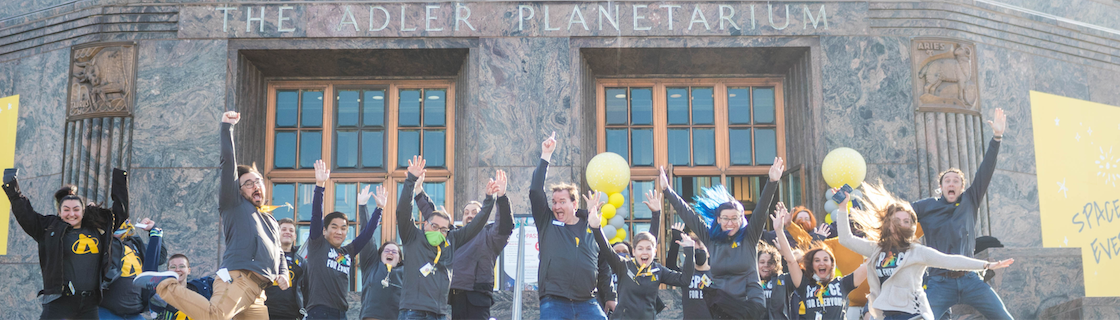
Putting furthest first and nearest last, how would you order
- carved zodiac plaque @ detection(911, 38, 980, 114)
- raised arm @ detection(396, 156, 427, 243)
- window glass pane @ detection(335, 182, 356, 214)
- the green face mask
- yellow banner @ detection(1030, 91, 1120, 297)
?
window glass pane @ detection(335, 182, 356, 214) < yellow banner @ detection(1030, 91, 1120, 297) < carved zodiac plaque @ detection(911, 38, 980, 114) < the green face mask < raised arm @ detection(396, 156, 427, 243)

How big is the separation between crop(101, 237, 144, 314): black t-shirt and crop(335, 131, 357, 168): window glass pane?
16.8 feet

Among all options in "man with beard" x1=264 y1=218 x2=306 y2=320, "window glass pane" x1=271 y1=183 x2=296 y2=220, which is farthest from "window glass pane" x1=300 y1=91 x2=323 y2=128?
"man with beard" x1=264 y1=218 x2=306 y2=320

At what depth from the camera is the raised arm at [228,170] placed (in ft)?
20.4

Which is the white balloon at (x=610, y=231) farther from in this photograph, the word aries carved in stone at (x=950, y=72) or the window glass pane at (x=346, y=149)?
the word aries carved in stone at (x=950, y=72)

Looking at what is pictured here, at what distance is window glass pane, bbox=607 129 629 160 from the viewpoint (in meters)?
13.1

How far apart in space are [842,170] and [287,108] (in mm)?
7089

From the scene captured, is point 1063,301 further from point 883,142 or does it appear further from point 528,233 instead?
point 528,233

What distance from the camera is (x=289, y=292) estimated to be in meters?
8.04

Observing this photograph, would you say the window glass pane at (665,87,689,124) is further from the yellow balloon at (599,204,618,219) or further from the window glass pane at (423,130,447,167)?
the window glass pane at (423,130,447,167)

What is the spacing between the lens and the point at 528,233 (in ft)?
36.9

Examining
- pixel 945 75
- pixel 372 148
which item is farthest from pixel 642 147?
pixel 945 75

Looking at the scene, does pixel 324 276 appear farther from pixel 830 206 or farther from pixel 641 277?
pixel 830 206

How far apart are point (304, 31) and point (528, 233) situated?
3875 mm

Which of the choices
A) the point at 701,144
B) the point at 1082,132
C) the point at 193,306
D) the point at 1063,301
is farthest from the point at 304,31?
the point at 1082,132
